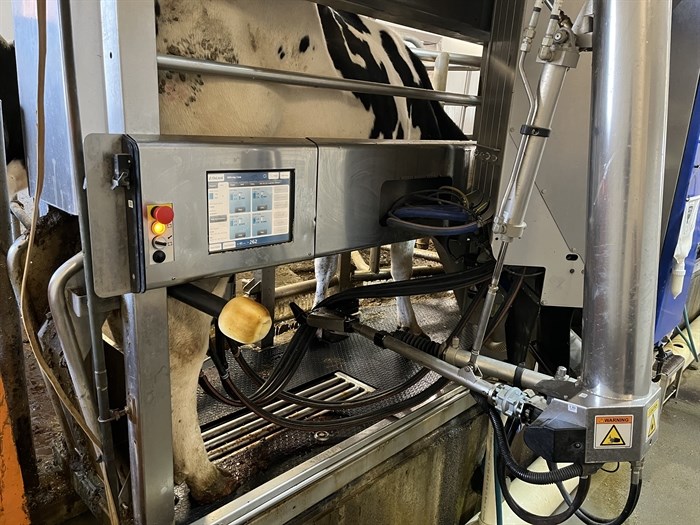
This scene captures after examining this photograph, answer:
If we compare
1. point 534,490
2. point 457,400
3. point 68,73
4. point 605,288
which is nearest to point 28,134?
point 68,73

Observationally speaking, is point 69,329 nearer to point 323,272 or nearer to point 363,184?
point 363,184

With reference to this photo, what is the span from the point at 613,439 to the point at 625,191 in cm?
38

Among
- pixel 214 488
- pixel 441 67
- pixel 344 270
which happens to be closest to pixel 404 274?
pixel 344 270

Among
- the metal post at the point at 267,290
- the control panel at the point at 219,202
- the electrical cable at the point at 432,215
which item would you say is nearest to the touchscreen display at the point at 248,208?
the control panel at the point at 219,202

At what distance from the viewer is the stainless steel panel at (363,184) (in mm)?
1073

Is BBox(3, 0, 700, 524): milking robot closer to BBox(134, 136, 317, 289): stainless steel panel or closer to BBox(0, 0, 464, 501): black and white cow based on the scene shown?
BBox(134, 136, 317, 289): stainless steel panel

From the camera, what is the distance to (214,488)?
1231 millimetres

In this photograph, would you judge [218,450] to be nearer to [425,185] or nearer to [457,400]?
[457,400]

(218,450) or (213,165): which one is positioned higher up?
(213,165)

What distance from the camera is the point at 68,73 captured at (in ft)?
2.53

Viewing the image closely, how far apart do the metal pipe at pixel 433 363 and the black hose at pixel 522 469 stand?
0.03 meters

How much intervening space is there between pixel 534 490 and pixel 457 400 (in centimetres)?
47

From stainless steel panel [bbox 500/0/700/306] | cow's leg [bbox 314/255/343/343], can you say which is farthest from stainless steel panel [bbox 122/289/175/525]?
cow's leg [bbox 314/255/343/343]

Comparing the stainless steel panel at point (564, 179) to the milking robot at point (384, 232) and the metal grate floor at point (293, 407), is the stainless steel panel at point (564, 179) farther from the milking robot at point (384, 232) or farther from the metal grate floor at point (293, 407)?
the metal grate floor at point (293, 407)
